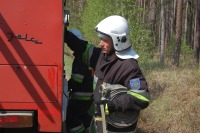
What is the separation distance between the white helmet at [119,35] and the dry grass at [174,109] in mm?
3529

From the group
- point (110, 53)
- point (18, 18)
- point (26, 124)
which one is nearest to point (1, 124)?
point (26, 124)

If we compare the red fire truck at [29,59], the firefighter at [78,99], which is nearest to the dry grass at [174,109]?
the firefighter at [78,99]

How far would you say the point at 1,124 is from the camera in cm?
Answer: 409

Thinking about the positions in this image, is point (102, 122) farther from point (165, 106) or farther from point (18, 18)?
point (165, 106)

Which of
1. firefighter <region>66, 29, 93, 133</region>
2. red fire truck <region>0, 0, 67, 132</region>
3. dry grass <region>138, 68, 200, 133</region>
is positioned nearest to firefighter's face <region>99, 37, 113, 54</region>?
red fire truck <region>0, 0, 67, 132</region>

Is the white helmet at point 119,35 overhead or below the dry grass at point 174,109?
overhead

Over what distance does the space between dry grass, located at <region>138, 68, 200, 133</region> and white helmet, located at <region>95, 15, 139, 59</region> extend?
353 centimetres

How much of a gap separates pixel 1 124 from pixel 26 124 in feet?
0.91

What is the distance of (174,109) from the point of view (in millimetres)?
8094

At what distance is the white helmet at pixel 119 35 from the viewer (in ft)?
12.1

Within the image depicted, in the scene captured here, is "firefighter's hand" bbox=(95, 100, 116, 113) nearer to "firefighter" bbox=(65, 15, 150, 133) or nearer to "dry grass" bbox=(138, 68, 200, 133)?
"firefighter" bbox=(65, 15, 150, 133)

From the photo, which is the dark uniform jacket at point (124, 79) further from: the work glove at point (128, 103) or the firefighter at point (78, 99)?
the firefighter at point (78, 99)

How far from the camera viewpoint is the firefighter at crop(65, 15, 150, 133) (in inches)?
134

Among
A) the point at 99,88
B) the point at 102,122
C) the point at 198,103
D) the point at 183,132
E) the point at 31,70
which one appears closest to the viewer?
the point at 102,122
